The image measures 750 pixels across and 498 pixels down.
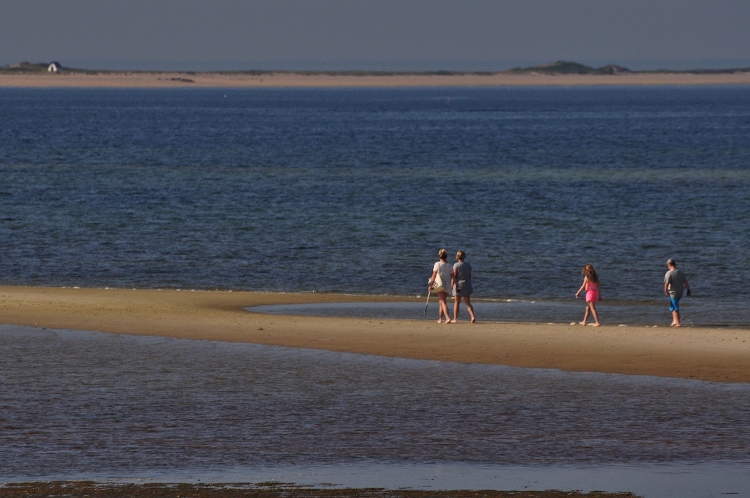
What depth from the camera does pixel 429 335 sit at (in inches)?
945

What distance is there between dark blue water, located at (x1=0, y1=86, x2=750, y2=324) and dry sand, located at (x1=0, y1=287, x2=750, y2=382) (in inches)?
216

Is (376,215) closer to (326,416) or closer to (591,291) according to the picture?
(591,291)

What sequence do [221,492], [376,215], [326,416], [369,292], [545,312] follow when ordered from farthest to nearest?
[376,215] < [369,292] < [545,312] < [326,416] < [221,492]

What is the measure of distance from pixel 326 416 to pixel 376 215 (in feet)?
120

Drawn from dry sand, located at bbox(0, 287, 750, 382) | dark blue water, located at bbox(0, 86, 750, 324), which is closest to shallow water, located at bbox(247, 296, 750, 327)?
dark blue water, located at bbox(0, 86, 750, 324)

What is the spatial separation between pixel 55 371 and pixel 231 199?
41055mm

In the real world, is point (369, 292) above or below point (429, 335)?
below

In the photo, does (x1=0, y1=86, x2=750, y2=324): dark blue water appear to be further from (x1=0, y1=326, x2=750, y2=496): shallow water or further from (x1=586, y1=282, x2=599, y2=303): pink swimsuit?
(x1=0, y1=326, x2=750, y2=496): shallow water

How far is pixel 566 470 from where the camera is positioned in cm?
1388

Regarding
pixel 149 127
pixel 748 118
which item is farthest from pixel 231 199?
pixel 748 118

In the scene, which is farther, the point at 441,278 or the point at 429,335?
the point at 441,278

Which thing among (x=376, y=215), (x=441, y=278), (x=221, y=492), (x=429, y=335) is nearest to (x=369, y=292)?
(x=441, y=278)

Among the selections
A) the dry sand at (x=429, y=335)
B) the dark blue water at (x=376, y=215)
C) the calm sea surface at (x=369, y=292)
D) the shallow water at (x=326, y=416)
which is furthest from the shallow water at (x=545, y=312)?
the shallow water at (x=326, y=416)

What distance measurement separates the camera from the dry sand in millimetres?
21266
